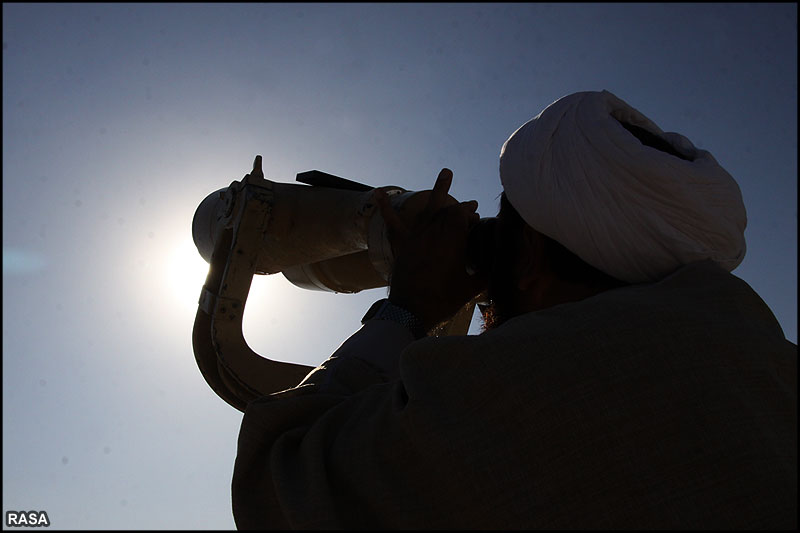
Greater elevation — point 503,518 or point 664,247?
point 664,247

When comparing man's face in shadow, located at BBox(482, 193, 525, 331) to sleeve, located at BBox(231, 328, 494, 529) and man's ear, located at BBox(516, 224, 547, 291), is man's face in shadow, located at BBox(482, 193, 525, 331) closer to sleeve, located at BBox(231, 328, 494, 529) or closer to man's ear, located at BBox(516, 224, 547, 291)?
man's ear, located at BBox(516, 224, 547, 291)

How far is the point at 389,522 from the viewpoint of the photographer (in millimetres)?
1076

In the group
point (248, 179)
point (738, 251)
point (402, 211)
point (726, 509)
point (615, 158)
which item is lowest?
point (726, 509)

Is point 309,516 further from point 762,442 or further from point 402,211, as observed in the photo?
point 402,211

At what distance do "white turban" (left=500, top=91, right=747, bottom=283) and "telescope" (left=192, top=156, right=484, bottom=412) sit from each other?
31.0 inches

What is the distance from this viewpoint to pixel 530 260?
62.3 inches

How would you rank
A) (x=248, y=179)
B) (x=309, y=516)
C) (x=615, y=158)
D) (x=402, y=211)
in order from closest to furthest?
(x=309, y=516)
(x=615, y=158)
(x=402, y=211)
(x=248, y=179)

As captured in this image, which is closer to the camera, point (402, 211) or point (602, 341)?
point (602, 341)

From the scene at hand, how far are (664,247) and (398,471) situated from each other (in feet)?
2.42

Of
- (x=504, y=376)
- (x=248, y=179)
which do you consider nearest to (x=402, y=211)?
(x=248, y=179)

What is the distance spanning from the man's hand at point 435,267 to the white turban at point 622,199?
0.35 metres

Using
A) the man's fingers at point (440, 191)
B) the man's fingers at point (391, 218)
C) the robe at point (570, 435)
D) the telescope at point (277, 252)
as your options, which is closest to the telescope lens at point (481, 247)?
the man's fingers at point (440, 191)

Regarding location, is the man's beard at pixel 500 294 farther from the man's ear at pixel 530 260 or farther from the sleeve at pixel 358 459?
the sleeve at pixel 358 459

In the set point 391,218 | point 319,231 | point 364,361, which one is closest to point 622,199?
point 364,361
